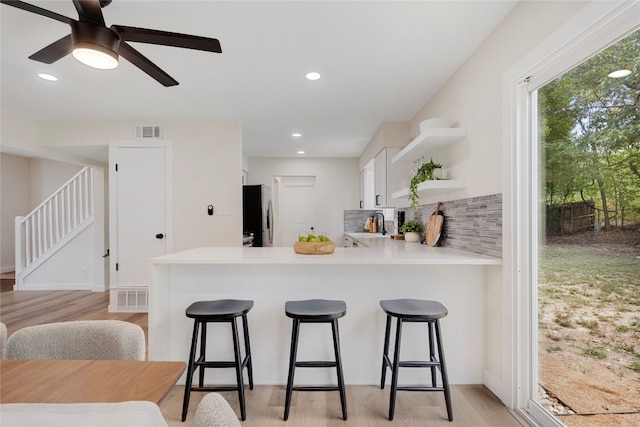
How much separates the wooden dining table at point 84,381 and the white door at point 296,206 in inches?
227

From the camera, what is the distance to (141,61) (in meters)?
1.86

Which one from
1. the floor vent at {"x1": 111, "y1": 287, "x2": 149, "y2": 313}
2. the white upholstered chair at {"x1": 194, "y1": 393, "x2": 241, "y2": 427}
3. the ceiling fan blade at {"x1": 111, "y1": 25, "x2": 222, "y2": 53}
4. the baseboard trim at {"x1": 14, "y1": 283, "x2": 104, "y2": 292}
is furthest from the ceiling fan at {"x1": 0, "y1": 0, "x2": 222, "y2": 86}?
the baseboard trim at {"x1": 14, "y1": 283, "x2": 104, "y2": 292}

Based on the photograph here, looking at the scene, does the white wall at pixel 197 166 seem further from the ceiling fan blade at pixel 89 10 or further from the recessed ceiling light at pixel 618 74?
the recessed ceiling light at pixel 618 74

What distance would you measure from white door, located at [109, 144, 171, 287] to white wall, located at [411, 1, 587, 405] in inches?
134

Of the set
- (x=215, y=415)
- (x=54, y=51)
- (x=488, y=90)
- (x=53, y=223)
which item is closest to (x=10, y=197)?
(x=53, y=223)

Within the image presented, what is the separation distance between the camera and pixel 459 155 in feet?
8.44

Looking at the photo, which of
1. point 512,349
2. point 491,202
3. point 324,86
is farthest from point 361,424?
point 324,86

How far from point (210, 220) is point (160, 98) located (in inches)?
58.7

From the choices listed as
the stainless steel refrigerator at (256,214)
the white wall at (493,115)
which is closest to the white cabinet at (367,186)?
the stainless steel refrigerator at (256,214)

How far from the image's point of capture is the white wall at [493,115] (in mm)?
1696

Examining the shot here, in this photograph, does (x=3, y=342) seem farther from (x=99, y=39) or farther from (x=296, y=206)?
(x=296, y=206)

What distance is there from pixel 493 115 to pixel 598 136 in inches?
30.3

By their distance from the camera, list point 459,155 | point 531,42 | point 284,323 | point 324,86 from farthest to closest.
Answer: point 324,86 < point 459,155 < point 284,323 < point 531,42

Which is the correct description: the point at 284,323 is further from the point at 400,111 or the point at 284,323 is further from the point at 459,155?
the point at 400,111
